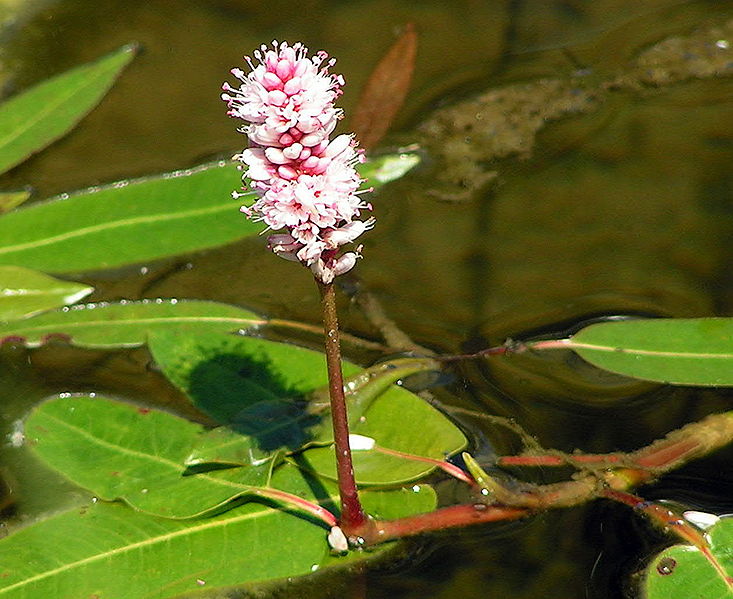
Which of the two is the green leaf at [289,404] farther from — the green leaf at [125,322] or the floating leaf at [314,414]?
the green leaf at [125,322]

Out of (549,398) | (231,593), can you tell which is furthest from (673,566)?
(231,593)

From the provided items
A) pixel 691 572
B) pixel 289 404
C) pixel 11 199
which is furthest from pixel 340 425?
pixel 11 199

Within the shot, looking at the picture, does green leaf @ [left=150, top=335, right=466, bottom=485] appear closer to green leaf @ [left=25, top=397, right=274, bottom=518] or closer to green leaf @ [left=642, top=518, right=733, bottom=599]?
green leaf @ [left=25, top=397, right=274, bottom=518]

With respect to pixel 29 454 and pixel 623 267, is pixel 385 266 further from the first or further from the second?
pixel 29 454

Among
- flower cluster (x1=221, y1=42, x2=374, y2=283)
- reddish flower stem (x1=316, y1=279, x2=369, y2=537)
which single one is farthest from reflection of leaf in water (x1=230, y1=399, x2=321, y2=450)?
flower cluster (x1=221, y1=42, x2=374, y2=283)

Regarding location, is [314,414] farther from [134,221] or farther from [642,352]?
[134,221]

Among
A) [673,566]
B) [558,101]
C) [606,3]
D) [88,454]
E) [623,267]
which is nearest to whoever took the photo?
[673,566]

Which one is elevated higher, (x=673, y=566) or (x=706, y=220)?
(x=706, y=220)
